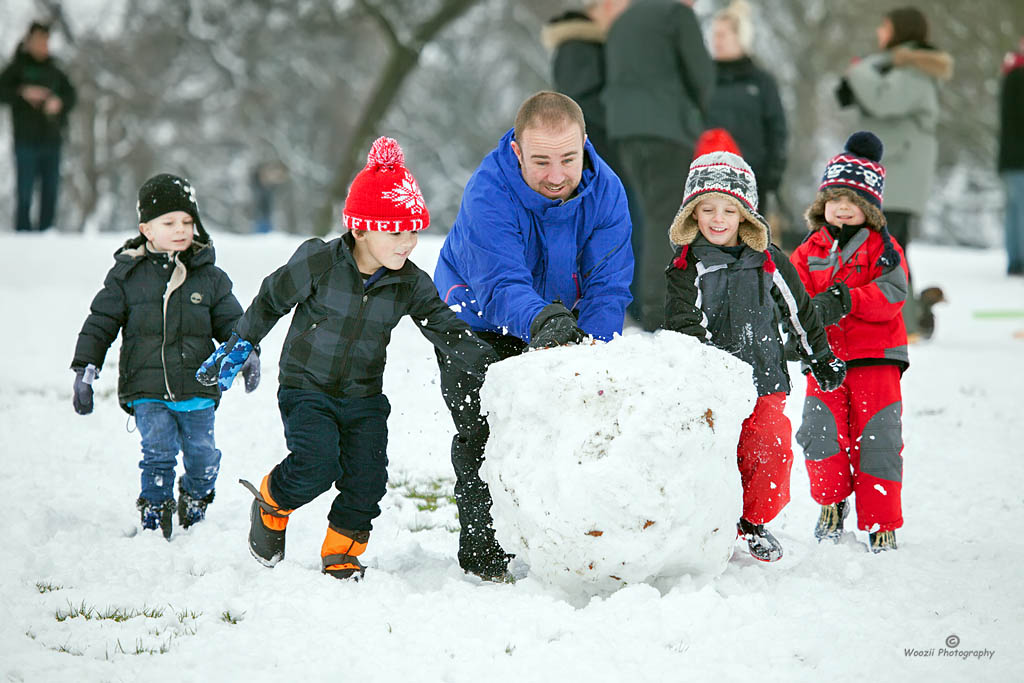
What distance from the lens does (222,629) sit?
3.07m

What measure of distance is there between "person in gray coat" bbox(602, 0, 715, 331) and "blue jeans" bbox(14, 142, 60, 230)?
7130 millimetres

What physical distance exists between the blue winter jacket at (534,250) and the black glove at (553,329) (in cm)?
12

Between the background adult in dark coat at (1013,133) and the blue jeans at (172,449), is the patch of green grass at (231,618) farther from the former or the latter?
the background adult in dark coat at (1013,133)

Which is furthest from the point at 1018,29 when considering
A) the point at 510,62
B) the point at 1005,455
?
the point at 1005,455

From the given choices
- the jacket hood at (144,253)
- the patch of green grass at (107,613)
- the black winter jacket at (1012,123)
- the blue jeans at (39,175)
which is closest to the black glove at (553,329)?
the patch of green grass at (107,613)

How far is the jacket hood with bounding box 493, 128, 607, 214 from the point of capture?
3.62 metres

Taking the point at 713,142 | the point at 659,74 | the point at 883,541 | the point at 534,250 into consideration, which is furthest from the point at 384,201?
the point at 713,142

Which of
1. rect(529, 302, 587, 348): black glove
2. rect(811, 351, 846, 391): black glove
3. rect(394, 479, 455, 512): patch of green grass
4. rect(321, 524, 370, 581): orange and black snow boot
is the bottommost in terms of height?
rect(394, 479, 455, 512): patch of green grass

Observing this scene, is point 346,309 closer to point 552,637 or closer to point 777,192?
point 552,637

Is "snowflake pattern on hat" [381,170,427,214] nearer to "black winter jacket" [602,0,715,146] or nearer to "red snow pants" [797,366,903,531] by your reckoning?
"red snow pants" [797,366,903,531]

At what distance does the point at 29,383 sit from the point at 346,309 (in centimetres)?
400

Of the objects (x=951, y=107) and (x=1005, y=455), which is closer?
(x=1005, y=455)

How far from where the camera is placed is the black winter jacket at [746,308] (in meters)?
3.82

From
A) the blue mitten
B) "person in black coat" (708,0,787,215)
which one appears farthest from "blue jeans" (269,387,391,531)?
"person in black coat" (708,0,787,215)
